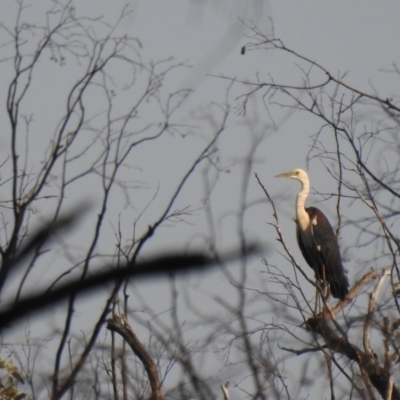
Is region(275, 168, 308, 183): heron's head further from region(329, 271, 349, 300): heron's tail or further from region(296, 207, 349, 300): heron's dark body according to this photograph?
region(329, 271, 349, 300): heron's tail

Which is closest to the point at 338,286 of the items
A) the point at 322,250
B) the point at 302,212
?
the point at 322,250

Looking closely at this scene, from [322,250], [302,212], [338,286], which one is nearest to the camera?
[338,286]

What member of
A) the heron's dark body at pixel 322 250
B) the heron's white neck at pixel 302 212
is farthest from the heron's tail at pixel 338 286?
the heron's white neck at pixel 302 212

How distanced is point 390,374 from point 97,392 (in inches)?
60.8

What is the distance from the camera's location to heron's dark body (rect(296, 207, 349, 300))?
8812 millimetres

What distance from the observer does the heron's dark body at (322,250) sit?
28.9 feet

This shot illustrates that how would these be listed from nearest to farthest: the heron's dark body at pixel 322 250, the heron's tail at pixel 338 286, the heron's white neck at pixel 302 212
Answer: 1. the heron's tail at pixel 338 286
2. the heron's dark body at pixel 322 250
3. the heron's white neck at pixel 302 212

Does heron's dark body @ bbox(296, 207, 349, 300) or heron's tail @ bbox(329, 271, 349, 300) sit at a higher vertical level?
heron's dark body @ bbox(296, 207, 349, 300)

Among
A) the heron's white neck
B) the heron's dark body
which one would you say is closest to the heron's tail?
the heron's dark body

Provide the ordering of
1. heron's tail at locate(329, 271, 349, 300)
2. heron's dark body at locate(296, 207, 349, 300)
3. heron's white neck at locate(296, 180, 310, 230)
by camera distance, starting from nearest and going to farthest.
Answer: heron's tail at locate(329, 271, 349, 300) < heron's dark body at locate(296, 207, 349, 300) < heron's white neck at locate(296, 180, 310, 230)

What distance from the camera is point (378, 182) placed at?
4.33m

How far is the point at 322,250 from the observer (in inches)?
371

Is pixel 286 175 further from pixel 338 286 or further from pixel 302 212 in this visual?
pixel 338 286

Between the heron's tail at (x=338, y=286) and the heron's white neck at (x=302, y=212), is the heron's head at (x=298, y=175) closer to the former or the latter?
the heron's white neck at (x=302, y=212)
